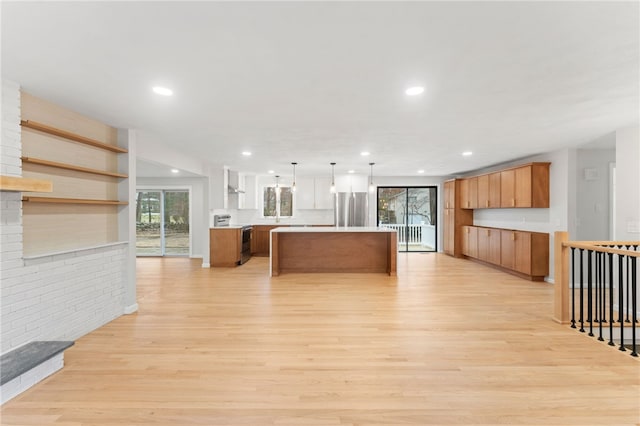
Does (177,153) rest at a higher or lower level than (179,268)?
higher

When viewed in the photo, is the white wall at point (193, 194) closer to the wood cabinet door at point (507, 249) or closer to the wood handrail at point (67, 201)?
the wood handrail at point (67, 201)

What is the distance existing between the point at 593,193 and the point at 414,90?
4.78m

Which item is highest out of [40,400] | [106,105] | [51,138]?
[106,105]

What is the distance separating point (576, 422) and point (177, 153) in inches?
245

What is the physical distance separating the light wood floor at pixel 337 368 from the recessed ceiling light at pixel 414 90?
93.4 inches

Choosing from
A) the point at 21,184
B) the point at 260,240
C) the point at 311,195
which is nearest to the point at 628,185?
the point at 21,184

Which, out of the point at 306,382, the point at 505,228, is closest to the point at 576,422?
the point at 306,382

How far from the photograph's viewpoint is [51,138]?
3111 millimetres

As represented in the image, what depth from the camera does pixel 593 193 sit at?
17.8 ft

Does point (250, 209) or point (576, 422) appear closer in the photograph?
point (576, 422)

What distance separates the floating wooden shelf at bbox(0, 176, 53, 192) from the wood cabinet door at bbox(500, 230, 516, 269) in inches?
281

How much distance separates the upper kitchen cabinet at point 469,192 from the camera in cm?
767

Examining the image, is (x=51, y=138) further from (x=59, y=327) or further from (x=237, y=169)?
(x=237, y=169)

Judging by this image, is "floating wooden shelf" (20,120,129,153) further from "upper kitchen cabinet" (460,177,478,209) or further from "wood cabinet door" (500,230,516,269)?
"upper kitchen cabinet" (460,177,478,209)
